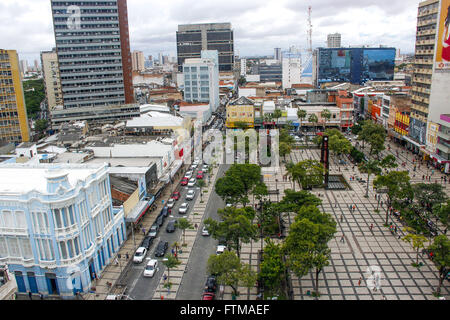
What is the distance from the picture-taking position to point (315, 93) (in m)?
120

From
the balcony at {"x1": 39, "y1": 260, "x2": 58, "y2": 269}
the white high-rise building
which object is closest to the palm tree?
the balcony at {"x1": 39, "y1": 260, "x2": 58, "y2": 269}

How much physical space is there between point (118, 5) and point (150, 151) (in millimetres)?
61833

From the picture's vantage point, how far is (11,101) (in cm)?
7794

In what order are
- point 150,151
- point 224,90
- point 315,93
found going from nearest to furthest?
point 150,151 < point 315,93 < point 224,90

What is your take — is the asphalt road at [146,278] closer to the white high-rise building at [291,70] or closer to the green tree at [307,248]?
the green tree at [307,248]

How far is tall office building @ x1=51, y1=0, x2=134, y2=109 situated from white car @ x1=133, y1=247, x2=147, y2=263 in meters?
75.8

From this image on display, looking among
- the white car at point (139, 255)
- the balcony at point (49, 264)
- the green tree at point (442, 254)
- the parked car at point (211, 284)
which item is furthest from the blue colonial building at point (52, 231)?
the green tree at point (442, 254)

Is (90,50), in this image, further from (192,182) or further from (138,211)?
(138,211)

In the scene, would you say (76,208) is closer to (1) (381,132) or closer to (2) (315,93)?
(1) (381,132)

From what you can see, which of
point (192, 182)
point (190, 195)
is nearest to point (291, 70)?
point (192, 182)

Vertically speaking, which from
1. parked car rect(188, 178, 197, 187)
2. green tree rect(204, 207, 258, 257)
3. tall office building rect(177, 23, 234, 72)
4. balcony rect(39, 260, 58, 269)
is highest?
tall office building rect(177, 23, 234, 72)

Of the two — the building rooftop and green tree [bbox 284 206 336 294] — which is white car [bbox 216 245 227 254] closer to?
green tree [bbox 284 206 336 294]

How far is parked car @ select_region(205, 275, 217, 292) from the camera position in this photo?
111 ft
